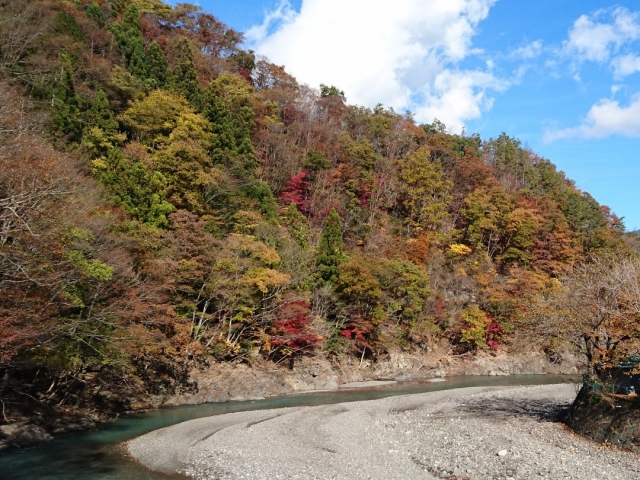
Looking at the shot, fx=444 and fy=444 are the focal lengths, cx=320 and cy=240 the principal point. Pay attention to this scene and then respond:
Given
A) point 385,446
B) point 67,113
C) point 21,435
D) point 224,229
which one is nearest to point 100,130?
point 67,113

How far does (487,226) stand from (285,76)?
3783 cm

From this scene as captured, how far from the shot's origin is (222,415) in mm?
22781

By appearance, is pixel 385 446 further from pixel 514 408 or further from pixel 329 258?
pixel 329 258

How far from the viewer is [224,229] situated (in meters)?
34.7

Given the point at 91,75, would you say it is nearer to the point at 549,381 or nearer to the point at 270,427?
the point at 270,427

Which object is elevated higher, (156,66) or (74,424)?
(156,66)

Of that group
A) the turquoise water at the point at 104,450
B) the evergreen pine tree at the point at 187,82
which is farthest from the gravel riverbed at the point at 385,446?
the evergreen pine tree at the point at 187,82

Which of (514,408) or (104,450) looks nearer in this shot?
(104,450)

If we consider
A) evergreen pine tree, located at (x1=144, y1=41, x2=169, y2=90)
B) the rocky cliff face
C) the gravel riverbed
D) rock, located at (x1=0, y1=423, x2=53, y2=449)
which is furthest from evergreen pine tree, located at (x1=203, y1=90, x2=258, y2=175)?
rock, located at (x1=0, y1=423, x2=53, y2=449)

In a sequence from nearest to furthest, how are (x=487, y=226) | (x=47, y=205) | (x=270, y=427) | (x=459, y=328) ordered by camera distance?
(x=47, y=205) < (x=270, y=427) < (x=459, y=328) < (x=487, y=226)

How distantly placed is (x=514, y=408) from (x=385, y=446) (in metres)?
10.3

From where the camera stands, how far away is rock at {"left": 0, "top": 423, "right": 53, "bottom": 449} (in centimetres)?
1597

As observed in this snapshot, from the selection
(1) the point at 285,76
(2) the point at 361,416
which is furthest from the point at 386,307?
(1) the point at 285,76

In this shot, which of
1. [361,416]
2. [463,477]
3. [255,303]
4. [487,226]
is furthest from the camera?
[487,226]
